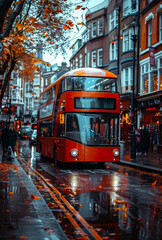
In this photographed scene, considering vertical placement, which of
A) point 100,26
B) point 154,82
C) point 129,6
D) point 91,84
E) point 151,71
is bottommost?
point 91,84

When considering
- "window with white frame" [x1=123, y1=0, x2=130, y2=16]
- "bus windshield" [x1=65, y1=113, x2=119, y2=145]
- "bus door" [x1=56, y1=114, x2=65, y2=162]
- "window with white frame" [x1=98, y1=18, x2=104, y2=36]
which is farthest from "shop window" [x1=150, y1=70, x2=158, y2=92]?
"window with white frame" [x1=98, y1=18, x2=104, y2=36]

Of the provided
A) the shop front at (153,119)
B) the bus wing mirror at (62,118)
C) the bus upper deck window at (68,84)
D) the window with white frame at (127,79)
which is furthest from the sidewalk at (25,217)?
the window with white frame at (127,79)

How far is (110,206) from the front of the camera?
28.1 feet

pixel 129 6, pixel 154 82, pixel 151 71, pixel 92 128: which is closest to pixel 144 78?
pixel 151 71

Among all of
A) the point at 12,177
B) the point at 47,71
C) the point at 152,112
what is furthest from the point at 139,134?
the point at 47,71

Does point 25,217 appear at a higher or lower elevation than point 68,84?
lower

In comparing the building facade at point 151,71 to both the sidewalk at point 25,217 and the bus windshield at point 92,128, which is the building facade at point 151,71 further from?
the sidewalk at point 25,217

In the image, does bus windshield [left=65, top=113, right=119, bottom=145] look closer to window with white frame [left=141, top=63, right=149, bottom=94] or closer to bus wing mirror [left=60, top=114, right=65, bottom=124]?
bus wing mirror [left=60, top=114, right=65, bottom=124]

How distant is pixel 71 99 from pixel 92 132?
5.61ft

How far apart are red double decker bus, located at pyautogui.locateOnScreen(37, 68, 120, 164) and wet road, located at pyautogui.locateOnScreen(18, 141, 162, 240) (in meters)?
2.74

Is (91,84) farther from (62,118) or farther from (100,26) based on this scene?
(100,26)

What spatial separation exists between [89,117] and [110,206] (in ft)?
26.7

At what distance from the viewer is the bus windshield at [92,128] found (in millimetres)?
16297

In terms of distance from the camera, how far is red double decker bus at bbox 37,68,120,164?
1633 cm
